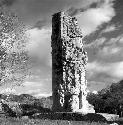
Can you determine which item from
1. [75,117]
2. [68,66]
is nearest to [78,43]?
[68,66]

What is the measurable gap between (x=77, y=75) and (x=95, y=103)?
112ft

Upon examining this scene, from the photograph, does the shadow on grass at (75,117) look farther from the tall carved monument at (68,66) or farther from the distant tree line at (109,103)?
the distant tree line at (109,103)

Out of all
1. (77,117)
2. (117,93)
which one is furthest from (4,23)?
(117,93)

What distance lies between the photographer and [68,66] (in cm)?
4391

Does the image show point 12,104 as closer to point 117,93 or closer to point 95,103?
point 95,103

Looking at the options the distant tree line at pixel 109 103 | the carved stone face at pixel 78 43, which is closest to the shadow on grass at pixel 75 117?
the carved stone face at pixel 78 43

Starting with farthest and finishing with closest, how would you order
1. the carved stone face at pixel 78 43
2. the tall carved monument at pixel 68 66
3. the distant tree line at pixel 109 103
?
1. the distant tree line at pixel 109 103
2. the carved stone face at pixel 78 43
3. the tall carved monument at pixel 68 66

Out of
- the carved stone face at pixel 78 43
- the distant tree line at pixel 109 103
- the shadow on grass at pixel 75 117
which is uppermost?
the carved stone face at pixel 78 43

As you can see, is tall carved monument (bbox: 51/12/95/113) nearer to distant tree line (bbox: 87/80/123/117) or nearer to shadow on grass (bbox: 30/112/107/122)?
shadow on grass (bbox: 30/112/107/122)

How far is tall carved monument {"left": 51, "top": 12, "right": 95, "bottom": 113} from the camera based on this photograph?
43.6 meters

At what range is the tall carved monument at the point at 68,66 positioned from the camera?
143ft

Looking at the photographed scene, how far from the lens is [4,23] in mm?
29125

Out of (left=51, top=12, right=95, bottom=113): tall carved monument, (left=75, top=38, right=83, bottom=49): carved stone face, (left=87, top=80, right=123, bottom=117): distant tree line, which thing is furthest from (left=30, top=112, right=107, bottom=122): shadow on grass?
(left=87, top=80, right=123, bottom=117): distant tree line

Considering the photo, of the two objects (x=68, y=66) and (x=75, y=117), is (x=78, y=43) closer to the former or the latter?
(x=68, y=66)
